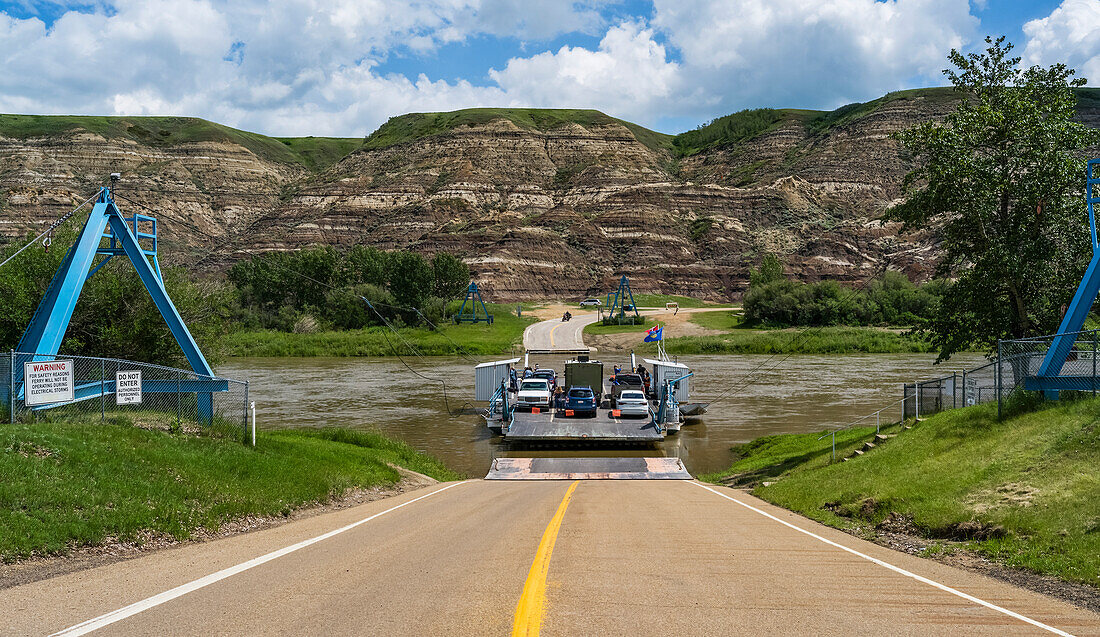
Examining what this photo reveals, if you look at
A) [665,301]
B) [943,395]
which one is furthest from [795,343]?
[943,395]

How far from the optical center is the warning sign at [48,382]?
1341cm

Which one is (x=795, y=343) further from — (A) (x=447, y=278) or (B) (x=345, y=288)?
(B) (x=345, y=288)

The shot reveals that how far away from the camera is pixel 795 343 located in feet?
260

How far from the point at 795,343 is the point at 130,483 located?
75.2 meters

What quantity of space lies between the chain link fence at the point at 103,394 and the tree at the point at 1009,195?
21.2 m

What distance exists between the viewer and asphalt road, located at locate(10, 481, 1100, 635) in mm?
5984

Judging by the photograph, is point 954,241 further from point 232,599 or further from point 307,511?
point 232,599

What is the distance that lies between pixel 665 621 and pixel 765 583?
1919mm

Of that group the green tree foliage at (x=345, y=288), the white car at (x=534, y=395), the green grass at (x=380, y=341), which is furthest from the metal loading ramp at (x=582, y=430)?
the green tree foliage at (x=345, y=288)

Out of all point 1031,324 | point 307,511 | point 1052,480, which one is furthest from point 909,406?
point 307,511

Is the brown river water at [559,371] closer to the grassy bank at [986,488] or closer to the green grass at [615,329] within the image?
the green grass at [615,329]

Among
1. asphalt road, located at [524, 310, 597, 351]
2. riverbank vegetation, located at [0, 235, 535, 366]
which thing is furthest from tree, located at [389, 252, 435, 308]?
asphalt road, located at [524, 310, 597, 351]

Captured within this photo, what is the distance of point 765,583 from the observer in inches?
294

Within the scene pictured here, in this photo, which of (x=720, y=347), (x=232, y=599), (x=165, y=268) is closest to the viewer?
(x=232, y=599)
